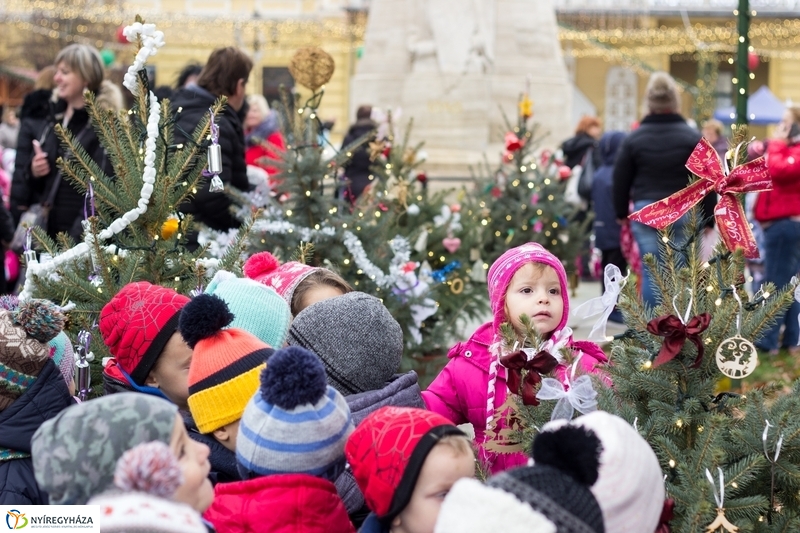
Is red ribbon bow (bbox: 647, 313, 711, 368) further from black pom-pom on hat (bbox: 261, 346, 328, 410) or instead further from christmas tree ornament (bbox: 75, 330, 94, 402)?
christmas tree ornament (bbox: 75, 330, 94, 402)

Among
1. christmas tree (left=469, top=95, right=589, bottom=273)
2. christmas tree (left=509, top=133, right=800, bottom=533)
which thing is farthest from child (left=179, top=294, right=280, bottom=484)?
christmas tree (left=469, top=95, right=589, bottom=273)

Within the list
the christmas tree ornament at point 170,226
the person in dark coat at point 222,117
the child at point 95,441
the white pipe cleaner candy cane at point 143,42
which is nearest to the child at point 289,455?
the child at point 95,441

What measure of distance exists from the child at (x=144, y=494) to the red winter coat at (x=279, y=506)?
2.01 feet

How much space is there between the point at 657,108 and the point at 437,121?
5109mm

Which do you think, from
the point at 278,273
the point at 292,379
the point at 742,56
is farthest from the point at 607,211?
the point at 292,379

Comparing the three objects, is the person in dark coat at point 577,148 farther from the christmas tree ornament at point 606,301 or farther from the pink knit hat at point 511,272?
the christmas tree ornament at point 606,301

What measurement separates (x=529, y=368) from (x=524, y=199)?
7.85 metres

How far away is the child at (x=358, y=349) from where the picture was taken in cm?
347

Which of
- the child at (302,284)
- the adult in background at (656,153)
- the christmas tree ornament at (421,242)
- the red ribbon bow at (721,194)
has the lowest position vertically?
the christmas tree ornament at (421,242)

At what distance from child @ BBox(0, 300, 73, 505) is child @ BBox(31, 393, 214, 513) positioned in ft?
2.90

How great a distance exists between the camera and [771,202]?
998cm

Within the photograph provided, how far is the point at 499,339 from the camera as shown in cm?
387

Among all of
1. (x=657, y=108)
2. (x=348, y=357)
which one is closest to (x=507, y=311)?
(x=348, y=357)

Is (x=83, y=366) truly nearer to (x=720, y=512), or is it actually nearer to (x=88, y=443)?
(x=88, y=443)
